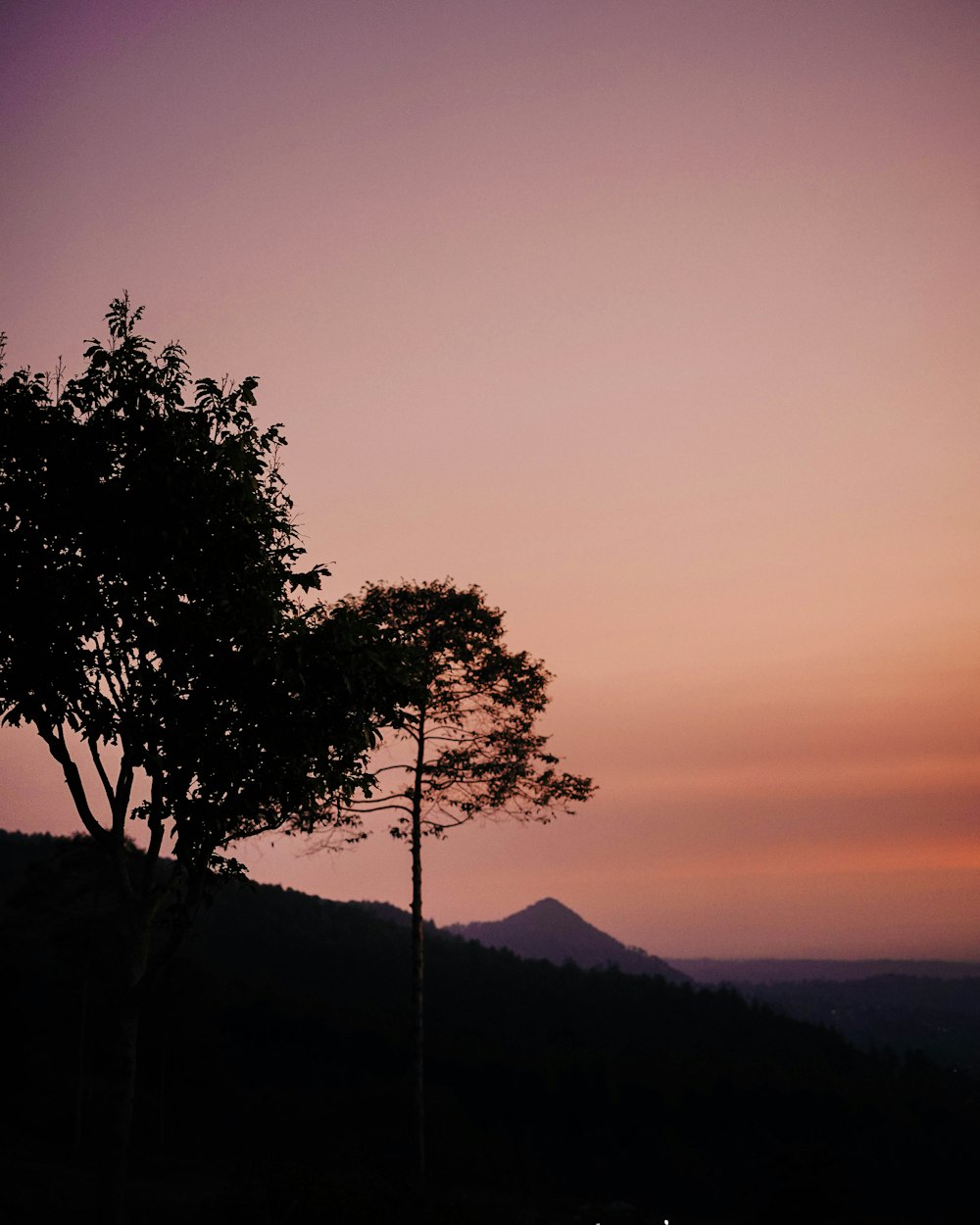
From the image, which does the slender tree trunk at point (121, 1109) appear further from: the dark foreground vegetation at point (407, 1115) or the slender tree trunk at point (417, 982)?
the slender tree trunk at point (417, 982)

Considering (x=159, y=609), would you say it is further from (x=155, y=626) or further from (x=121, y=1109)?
(x=121, y=1109)

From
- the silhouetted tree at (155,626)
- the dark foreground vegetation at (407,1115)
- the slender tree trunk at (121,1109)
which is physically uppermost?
the silhouetted tree at (155,626)

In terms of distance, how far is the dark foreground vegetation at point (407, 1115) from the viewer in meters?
33.3

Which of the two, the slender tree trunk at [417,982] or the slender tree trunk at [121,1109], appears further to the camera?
the slender tree trunk at [417,982]

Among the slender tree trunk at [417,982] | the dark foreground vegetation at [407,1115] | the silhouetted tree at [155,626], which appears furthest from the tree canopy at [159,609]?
the slender tree trunk at [417,982]

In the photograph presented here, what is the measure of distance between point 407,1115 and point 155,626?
1614 inches

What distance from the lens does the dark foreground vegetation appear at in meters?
33.3

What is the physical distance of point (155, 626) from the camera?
15.0m

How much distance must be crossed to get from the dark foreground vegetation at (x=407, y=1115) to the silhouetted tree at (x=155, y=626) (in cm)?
701

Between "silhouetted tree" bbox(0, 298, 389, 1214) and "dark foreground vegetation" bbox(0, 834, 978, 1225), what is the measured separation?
276 inches

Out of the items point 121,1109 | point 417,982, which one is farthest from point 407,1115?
point 121,1109

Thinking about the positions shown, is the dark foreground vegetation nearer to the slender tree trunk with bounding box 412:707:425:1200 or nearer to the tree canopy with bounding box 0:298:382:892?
the slender tree trunk with bounding box 412:707:425:1200

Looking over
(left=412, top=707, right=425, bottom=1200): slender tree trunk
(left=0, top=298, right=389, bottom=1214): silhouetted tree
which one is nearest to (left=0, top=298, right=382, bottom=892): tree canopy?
(left=0, top=298, right=389, bottom=1214): silhouetted tree

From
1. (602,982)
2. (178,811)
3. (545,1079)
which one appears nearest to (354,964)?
(602,982)
